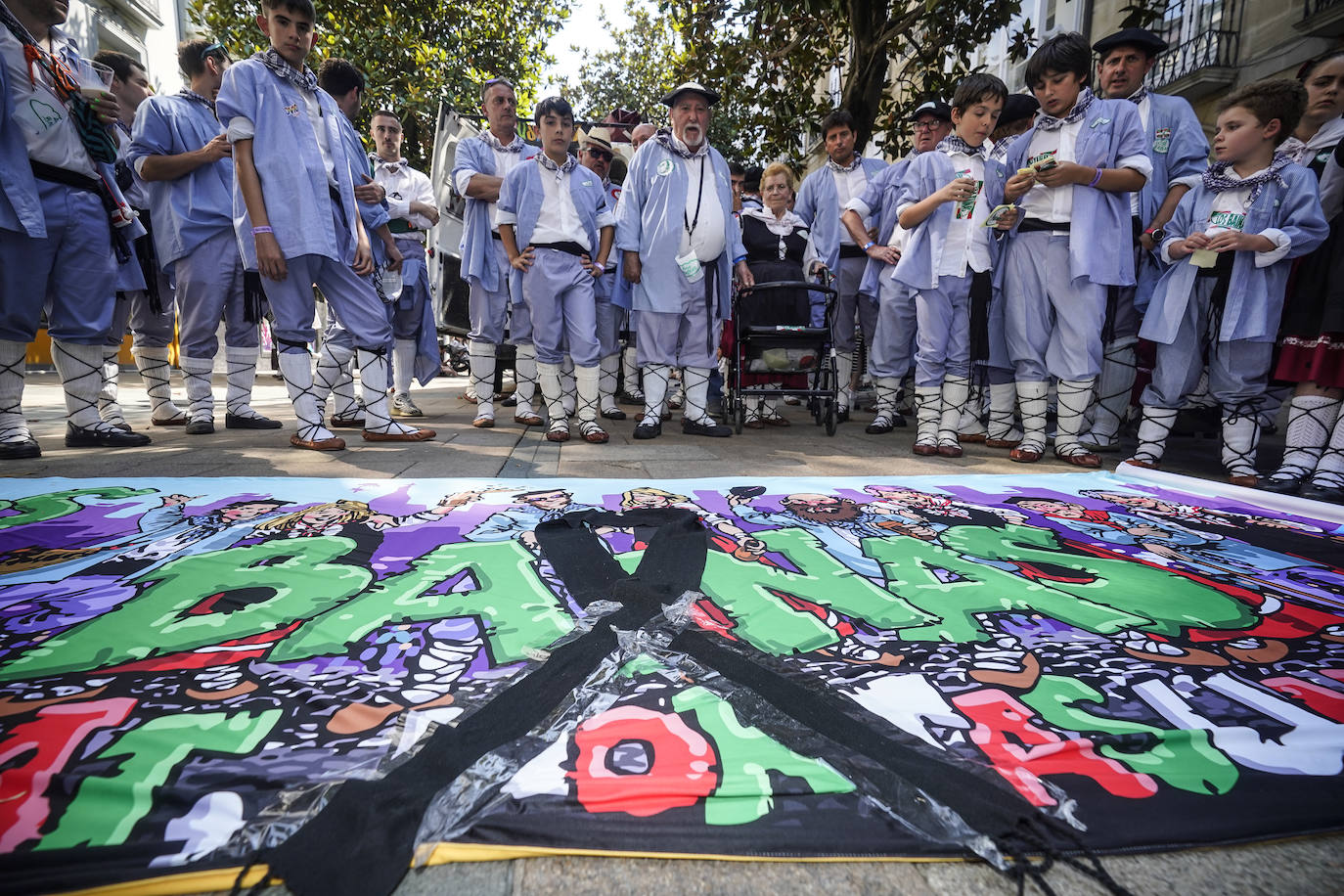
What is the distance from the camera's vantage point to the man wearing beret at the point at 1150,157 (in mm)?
3891

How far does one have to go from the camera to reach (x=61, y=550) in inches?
68.5

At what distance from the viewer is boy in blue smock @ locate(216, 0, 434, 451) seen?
308 cm

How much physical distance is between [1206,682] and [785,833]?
0.88m

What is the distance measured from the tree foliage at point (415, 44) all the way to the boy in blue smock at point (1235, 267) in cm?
970

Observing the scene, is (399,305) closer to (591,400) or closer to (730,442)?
(591,400)

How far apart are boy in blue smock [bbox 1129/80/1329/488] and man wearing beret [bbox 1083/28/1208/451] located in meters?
0.50

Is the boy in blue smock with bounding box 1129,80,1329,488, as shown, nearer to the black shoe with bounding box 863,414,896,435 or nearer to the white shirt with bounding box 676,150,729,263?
the black shoe with bounding box 863,414,896,435

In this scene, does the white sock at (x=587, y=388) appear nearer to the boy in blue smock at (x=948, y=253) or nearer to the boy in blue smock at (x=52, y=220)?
the boy in blue smock at (x=948, y=253)

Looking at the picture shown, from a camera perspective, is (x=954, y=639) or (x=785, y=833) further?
(x=954, y=639)

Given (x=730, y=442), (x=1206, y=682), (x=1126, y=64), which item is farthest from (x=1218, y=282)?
(x=1206, y=682)

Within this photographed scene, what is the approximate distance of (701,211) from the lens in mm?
4203

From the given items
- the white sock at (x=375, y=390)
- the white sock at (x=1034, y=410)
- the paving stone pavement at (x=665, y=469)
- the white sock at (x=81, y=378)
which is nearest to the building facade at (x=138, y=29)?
the paving stone pavement at (x=665, y=469)

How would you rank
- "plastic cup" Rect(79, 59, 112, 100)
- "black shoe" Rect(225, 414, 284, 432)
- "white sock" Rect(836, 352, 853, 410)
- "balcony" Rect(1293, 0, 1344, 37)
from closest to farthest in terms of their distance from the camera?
"plastic cup" Rect(79, 59, 112, 100) < "black shoe" Rect(225, 414, 284, 432) < "white sock" Rect(836, 352, 853, 410) < "balcony" Rect(1293, 0, 1344, 37)

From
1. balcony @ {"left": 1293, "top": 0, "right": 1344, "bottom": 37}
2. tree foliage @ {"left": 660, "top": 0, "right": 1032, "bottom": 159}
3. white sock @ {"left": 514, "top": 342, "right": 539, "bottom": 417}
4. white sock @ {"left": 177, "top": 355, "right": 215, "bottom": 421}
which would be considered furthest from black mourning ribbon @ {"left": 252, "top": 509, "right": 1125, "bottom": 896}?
balcony @ {"left": 1293, "top": 0, "right": 1344, "bottom": 37}
